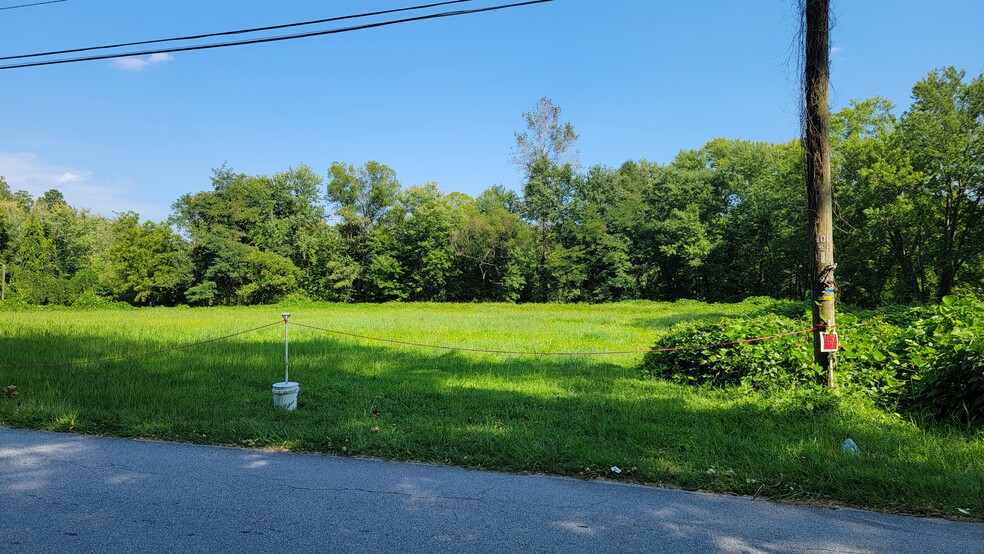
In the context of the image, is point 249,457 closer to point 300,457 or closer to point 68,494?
point 300,457

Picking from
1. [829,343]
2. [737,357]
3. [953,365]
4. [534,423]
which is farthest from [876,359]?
[534,423]

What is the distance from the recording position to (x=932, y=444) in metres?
5.00

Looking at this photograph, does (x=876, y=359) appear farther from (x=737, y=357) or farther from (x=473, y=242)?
(x=473, y=242)

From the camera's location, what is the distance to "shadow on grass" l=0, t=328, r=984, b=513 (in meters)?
4.39

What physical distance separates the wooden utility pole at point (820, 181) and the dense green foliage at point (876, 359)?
0.66m

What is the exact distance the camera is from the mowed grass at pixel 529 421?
173 inches

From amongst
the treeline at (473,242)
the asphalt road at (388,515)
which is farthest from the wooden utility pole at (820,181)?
the treeline at (473,242)

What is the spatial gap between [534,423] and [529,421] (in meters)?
0.14

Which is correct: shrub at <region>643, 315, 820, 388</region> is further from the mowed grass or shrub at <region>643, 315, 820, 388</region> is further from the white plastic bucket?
the white plastic bucket

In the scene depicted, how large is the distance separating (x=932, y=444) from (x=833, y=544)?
9.18 ft

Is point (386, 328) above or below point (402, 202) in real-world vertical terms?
below

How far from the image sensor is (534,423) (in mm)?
6188

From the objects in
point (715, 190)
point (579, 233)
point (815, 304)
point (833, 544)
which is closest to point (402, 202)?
point (579, 233)

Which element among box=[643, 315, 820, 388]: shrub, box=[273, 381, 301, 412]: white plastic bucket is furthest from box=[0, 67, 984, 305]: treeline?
box=[273, 381, 301, 412]: white plastic bucket
